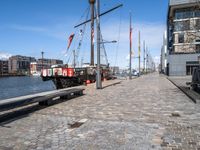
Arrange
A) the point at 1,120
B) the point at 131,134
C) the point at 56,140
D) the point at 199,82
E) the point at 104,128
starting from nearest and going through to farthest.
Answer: the point at 56,140, the point at 131,134, the point at 104,128, the point at 1,120, the point at 199,82

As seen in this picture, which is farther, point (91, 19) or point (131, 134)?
point (91, 19)

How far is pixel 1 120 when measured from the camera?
7895mm

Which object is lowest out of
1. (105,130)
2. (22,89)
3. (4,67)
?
(22,89)

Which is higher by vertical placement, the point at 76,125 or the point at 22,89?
the point at 76,125

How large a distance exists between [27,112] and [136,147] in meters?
5.28

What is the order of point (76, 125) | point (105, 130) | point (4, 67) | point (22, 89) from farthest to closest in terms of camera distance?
point (4, 67) → point (22, 89) → point (76, 125) → point (105, 130)

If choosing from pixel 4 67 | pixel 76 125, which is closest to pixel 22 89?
pixel 76 125

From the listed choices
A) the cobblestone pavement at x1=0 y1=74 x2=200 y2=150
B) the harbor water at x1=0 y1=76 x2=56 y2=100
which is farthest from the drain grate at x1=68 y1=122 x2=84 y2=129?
the harbor water at x1=0 y1=76 x2=56 y2=100

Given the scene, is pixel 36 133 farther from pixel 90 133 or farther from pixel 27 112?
pixel 27 112

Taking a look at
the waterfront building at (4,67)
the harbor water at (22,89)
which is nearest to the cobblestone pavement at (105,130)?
the harbor water at (22,89)

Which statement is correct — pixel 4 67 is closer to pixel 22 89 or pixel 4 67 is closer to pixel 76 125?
pixel 22 89

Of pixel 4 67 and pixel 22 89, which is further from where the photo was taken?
pixel 4 67

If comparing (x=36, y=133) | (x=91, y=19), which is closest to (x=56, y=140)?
(x=36, y=133)

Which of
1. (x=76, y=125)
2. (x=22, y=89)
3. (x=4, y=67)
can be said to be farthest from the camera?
(x=4, y=67)
